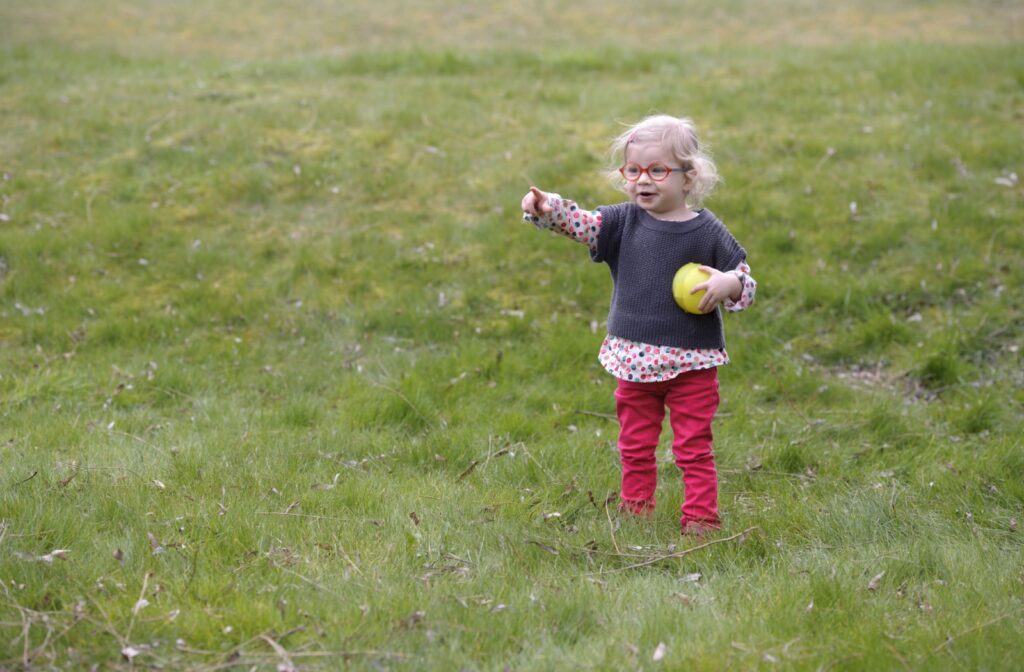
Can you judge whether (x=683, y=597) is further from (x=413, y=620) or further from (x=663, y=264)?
(x=663, y=264)

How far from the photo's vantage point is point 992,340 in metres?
7.35

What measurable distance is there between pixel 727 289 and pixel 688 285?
0.62 ft

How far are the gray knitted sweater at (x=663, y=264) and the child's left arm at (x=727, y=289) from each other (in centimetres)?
12

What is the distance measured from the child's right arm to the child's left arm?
0.55 m

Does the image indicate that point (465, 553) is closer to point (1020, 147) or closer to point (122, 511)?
point (122, 511)

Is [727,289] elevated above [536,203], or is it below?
below

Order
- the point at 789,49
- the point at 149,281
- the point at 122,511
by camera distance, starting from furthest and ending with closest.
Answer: the point at 789,49, the point at 149,281, the point at 122,511

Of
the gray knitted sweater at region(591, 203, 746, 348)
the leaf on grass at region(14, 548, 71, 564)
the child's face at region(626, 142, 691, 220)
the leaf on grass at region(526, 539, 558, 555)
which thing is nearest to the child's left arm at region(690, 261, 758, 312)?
the gray knitted sweater at region(591, 203, 746, 348)

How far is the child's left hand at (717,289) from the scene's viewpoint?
4598mm

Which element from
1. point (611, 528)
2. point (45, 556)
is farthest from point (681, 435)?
point (45, 556)

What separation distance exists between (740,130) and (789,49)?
373cm

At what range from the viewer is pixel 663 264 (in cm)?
488

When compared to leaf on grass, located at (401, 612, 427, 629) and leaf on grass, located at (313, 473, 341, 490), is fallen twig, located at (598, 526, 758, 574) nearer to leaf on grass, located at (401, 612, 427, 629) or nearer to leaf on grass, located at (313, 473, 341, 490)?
leaf on grass, located at (401, 612, 427, 629)

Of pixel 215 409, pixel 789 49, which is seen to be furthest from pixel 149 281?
pixel 789 49
